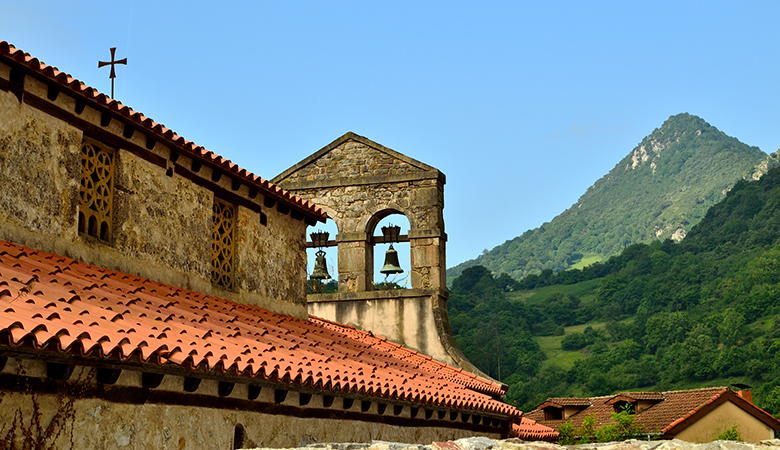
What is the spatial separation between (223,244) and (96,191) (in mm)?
2883

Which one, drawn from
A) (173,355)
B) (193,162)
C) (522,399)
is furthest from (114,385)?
(522,399)

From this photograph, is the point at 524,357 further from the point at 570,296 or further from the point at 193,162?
the point at 193,162

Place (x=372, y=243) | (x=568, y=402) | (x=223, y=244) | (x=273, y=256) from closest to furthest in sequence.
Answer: (x=223, y=244) < (x=273, y=256) < (x=372, y=243) < (x=568, y=402)

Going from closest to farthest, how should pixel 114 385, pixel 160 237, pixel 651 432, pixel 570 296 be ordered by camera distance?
1. pixel 114 385
2. pixel 160 237
3. pixel 651 432
4. pixel 570 296

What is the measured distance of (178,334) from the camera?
8.69m

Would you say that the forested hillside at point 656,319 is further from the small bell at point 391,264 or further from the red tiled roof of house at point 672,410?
the small bell at point 391,264

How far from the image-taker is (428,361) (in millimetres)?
17547

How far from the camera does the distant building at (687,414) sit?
34062 mm

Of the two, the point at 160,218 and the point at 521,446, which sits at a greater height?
the point at 160,218

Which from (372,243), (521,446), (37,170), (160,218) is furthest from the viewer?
(372,243)

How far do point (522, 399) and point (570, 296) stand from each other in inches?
1631

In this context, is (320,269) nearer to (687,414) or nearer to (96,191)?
(96,191)

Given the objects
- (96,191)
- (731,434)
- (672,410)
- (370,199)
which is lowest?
(731,434)

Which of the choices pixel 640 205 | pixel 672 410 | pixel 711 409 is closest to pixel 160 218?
pixel 711 409
